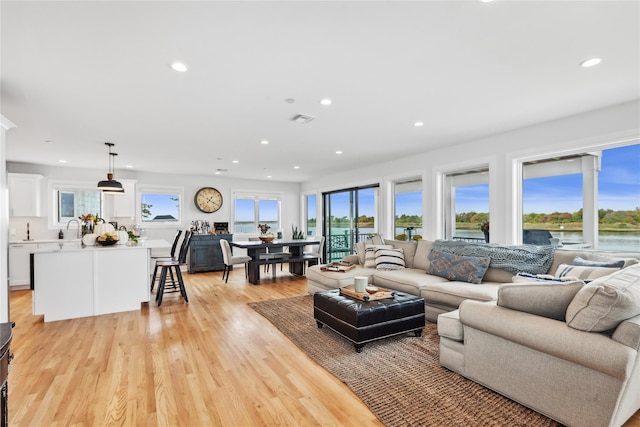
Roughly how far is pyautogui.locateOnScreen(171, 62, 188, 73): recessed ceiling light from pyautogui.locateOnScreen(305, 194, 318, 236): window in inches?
268

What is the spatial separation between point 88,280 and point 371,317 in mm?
3732

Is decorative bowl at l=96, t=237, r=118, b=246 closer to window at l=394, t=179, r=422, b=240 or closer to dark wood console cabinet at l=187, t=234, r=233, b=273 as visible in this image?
dark wood console cabinet at l=187, t=234, r=233, b=273

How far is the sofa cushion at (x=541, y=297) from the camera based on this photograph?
1.94 meters

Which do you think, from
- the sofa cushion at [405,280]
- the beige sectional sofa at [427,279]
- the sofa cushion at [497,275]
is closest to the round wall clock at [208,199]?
the beige sectional sofa at [427,279]

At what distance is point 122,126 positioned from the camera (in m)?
3.90

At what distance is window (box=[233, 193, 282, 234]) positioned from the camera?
881cm

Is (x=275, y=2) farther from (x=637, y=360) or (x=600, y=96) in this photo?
(x=600, y=96)

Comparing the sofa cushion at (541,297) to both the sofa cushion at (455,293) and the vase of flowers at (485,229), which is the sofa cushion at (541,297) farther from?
the vase of flowers at (485,229)

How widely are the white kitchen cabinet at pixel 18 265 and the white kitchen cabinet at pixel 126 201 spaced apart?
1.67 m

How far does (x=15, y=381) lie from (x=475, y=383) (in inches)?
139

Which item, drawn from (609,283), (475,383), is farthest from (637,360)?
(475,383)

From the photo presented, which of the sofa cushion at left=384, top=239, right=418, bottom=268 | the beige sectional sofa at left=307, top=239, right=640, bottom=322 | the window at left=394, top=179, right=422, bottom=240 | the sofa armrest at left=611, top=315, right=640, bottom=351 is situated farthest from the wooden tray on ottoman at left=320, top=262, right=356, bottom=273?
the sofa armrest at left=611, top=315, right=640, bottom=351

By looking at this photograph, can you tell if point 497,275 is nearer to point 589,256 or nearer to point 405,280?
point 589,256

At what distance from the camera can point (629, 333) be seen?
162 centimetres
